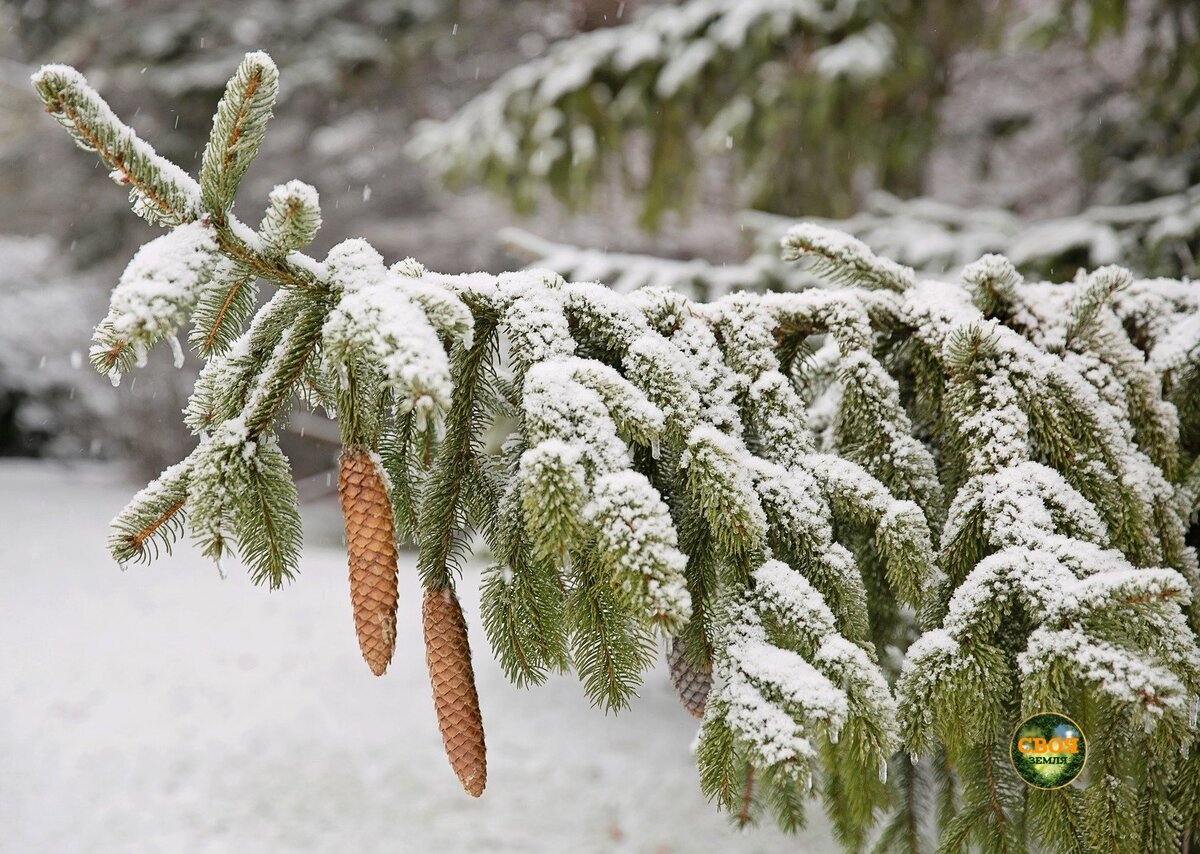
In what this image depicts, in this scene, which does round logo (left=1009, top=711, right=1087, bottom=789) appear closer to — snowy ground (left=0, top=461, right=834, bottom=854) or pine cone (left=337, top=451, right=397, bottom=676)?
pine cone (left=337, top=451, right=397, bottom=676)

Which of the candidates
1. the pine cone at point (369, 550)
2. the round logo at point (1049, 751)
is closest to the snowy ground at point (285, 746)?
the round logo at point (1049, 751)

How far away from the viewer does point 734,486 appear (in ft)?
3.32

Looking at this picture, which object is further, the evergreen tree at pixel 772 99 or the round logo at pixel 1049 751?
the evergreen tree at pixel 772 99

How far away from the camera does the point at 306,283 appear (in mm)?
1011

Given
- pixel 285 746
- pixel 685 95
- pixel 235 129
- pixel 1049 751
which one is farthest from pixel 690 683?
pixel 285 746

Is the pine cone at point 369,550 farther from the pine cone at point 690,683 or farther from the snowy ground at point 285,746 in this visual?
the snowy ground at point 285,746

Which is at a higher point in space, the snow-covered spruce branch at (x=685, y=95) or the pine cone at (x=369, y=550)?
the snow-covered spruce branch at (x=685, y=95)

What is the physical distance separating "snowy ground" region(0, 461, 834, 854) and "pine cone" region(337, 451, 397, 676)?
3.17 m

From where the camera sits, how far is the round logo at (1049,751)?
1.12m

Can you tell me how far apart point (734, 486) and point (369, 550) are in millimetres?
436

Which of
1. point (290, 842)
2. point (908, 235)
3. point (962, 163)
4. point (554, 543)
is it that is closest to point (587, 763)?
point (290, 842)

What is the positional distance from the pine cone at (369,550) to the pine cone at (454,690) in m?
0.09

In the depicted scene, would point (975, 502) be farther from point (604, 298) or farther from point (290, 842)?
point (290, 842)

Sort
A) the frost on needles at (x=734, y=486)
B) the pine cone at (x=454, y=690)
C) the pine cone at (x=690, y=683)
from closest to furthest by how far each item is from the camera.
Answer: the frost on needles at (x=734, y=486) < the pine cone at (x=454, y=690) < the pine cone at (x=690, y=683)
